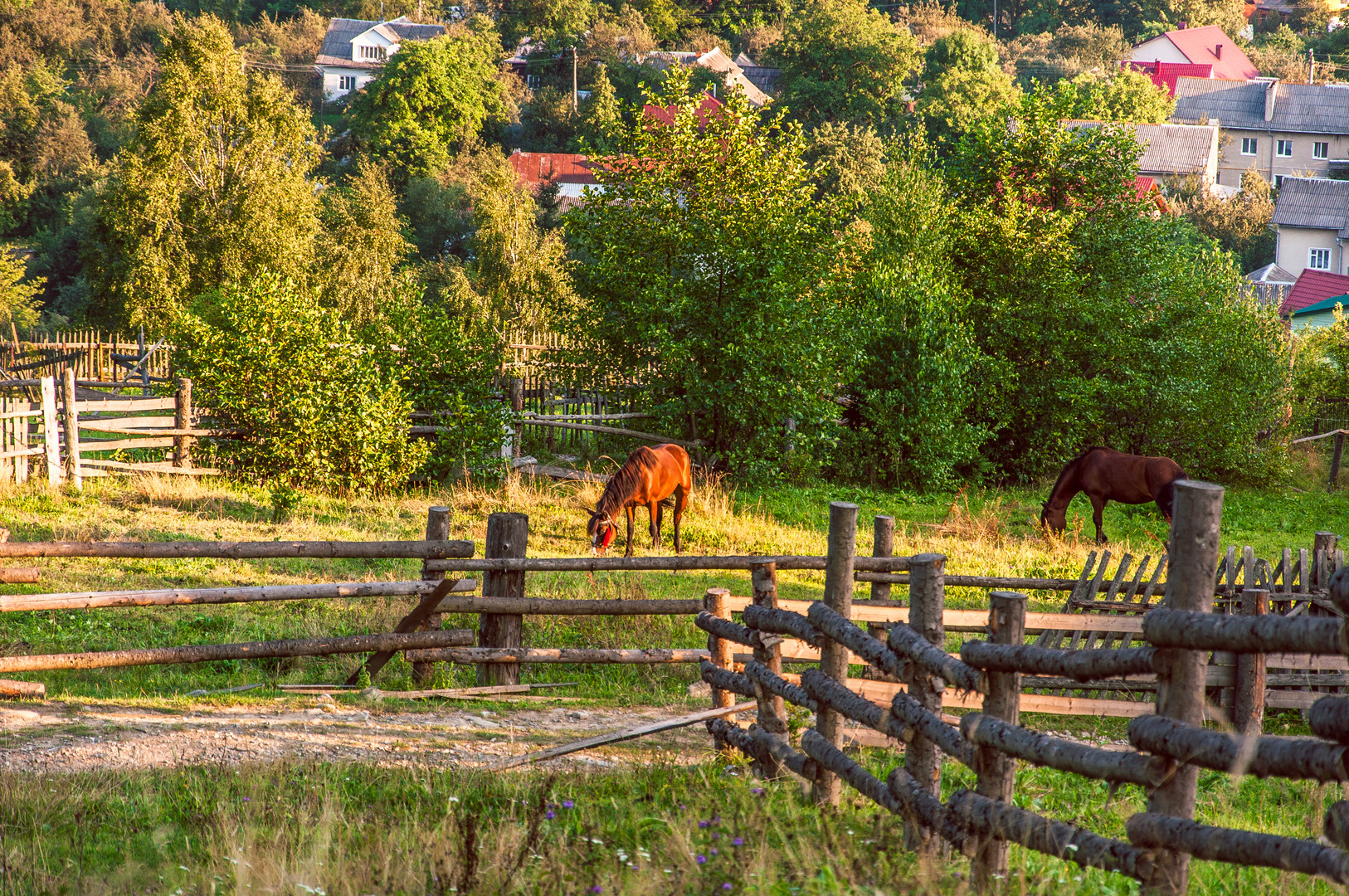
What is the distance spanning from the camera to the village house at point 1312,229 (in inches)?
2071

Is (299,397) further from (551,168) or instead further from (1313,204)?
(1313,204)

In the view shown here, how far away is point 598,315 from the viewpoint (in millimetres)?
17406

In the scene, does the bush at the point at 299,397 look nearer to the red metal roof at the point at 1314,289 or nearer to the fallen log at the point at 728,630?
the fallen log at the point at 728,630

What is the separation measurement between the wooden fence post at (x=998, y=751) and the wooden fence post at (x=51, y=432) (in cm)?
1379

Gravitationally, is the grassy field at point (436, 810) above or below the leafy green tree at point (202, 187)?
below

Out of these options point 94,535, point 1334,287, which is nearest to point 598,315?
point 94,535

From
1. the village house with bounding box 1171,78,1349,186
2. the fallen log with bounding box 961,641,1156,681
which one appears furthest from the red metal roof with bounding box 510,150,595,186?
the fallen log with bounding box 961,641,1156,681

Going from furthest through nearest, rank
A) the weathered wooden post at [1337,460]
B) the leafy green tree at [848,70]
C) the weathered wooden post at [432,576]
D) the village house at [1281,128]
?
the village house at [1281,128] → the leafy green tree at [848,70] → the weathered wooden post at [1337,460] → the weathered wooden post at [432,576]

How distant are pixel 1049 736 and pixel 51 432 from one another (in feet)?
47.0

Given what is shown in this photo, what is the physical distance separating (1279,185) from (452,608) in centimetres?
6148

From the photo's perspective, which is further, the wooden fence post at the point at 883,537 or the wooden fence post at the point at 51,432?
the wooden fence post at the point at 51,432

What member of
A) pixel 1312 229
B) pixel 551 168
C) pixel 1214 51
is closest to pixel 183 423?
pixel 551 168

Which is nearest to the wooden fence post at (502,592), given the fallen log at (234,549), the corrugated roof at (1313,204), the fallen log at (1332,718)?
the fallen log at (234,549)

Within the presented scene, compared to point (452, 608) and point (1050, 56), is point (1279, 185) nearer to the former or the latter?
point (1050, 56)
